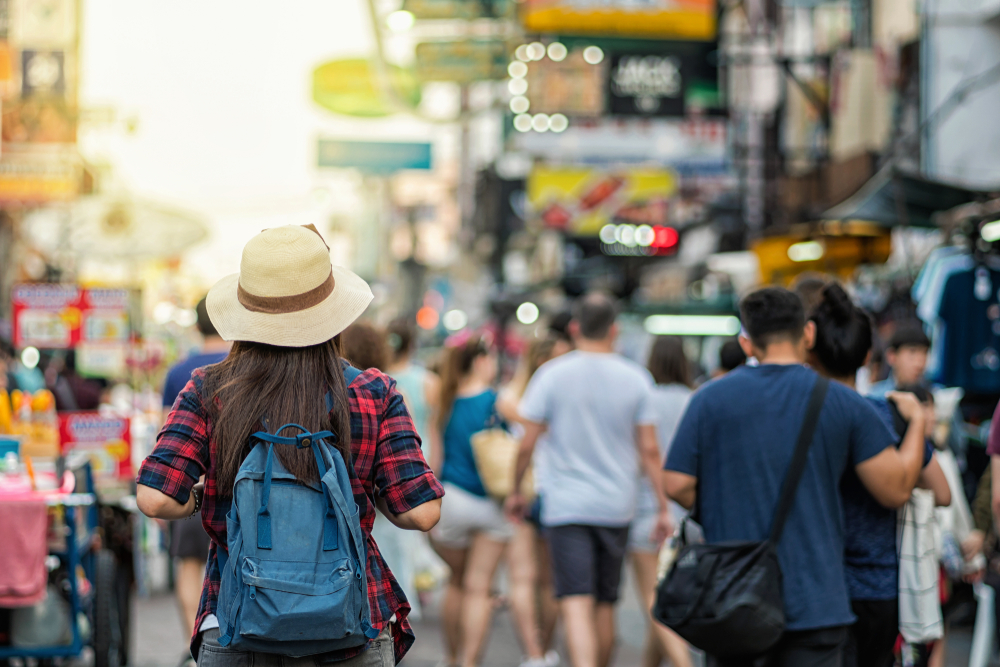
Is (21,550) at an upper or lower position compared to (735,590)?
lower

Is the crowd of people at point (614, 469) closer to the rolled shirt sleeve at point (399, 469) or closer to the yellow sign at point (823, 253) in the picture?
the rolled shirt sleeve at point (399, 469)

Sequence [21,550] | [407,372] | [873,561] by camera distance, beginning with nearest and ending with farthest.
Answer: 1. [873,561]
2. [21,550]
3. [407,372]

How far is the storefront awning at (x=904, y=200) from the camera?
9.37 metres

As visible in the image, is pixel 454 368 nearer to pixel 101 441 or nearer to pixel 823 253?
pixel 101 441

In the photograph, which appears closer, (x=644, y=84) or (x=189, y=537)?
(x=189, y=537)

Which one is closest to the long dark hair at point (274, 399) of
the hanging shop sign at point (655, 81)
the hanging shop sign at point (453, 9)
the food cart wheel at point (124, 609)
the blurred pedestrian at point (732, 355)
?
the blurred pedestrian at point (732, 355)

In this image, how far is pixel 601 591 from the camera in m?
6.72

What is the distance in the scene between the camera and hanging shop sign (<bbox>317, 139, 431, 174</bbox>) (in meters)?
19.2

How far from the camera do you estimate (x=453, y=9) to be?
14.6 meters

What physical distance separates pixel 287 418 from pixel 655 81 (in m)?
14.1

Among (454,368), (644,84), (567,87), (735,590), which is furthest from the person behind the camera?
(567,87)

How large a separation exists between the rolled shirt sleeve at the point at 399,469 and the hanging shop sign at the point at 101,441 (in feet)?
18.3

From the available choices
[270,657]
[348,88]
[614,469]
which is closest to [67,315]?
[614,469]

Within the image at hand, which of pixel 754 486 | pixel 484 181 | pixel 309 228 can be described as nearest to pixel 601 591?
pixel 754 486
